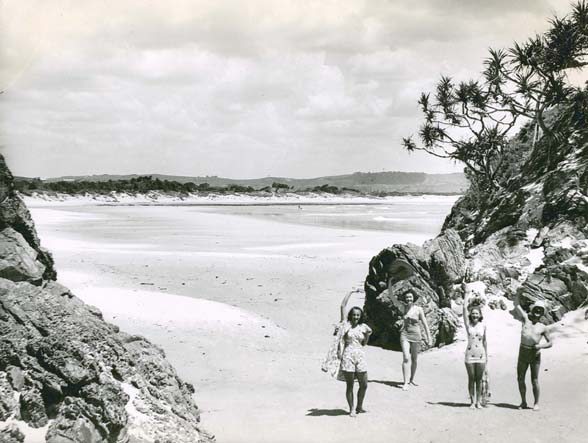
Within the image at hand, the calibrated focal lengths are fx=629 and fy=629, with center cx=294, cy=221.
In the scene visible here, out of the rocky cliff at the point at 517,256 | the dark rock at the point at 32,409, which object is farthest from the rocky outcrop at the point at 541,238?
the dark rock at the point at 32,409

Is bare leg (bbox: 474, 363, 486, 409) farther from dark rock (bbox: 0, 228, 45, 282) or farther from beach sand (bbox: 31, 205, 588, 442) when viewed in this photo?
dark rock (bbox: 0, 228, 45, 282)

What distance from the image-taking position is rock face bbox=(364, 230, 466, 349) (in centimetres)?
1024

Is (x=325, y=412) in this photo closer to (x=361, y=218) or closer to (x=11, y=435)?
(x=11, y=435)

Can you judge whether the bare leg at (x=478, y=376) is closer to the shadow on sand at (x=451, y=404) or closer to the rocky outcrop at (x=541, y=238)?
the shadow on sand at (x=451, y=404)

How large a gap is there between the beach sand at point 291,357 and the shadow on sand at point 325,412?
22 millimetres

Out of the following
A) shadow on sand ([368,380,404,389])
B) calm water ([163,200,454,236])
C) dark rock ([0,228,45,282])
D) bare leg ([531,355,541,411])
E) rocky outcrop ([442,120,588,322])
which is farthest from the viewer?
calm water ([163,200,454,236])

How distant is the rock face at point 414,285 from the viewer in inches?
403

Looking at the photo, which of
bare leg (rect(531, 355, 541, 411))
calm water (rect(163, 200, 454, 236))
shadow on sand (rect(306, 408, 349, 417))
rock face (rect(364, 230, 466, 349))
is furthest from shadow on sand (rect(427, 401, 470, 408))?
calm water (rect(163, 200, 454, 236))

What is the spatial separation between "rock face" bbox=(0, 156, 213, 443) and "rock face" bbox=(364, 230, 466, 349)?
186 inches

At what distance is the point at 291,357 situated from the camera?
9.46 meters

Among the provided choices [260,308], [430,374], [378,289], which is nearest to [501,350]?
[430,374]

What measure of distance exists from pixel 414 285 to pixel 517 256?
2.90 m

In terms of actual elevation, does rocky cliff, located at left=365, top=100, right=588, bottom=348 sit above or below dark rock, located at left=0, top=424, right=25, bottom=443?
above

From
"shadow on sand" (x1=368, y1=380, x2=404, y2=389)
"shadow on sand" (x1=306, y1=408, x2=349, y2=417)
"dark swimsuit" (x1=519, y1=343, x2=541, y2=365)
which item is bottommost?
"shadow on sand" (x1=368, y1=380, x2=404, y2=389)
